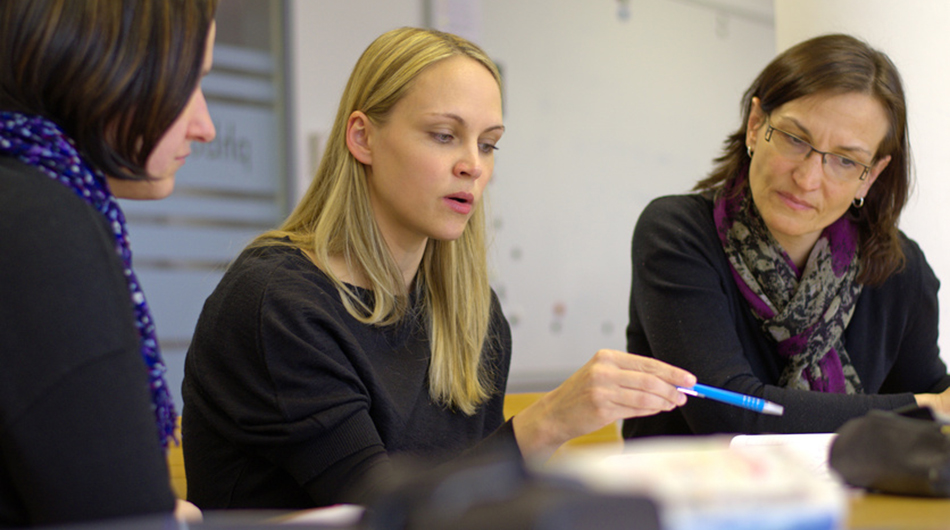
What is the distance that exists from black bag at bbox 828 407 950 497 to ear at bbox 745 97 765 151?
107 centimetres

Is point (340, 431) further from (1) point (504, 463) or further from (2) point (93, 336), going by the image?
(1) point (504, 463)

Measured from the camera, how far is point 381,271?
1.49 meters

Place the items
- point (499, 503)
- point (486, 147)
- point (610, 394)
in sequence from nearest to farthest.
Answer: point (499, 503) < point (610, 394) < point (486, 147)

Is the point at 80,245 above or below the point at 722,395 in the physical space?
above

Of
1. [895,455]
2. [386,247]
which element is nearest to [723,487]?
[895,455]

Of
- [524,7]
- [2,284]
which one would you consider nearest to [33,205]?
[2,284]

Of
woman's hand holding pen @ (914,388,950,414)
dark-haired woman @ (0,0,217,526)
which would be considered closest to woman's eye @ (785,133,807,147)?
woman's hand holding pen @ (914,388,950,414)

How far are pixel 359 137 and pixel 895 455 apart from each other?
3.37 feet

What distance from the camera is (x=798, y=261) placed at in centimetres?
193

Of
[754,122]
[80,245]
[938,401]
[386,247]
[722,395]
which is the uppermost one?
[754,122]

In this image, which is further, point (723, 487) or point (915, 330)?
point (915, 330)

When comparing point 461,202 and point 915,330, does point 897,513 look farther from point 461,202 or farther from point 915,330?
point 915,330

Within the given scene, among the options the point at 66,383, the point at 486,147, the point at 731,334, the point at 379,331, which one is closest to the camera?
the point at 66,383

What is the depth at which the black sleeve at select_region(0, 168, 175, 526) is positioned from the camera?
0.70 metres
